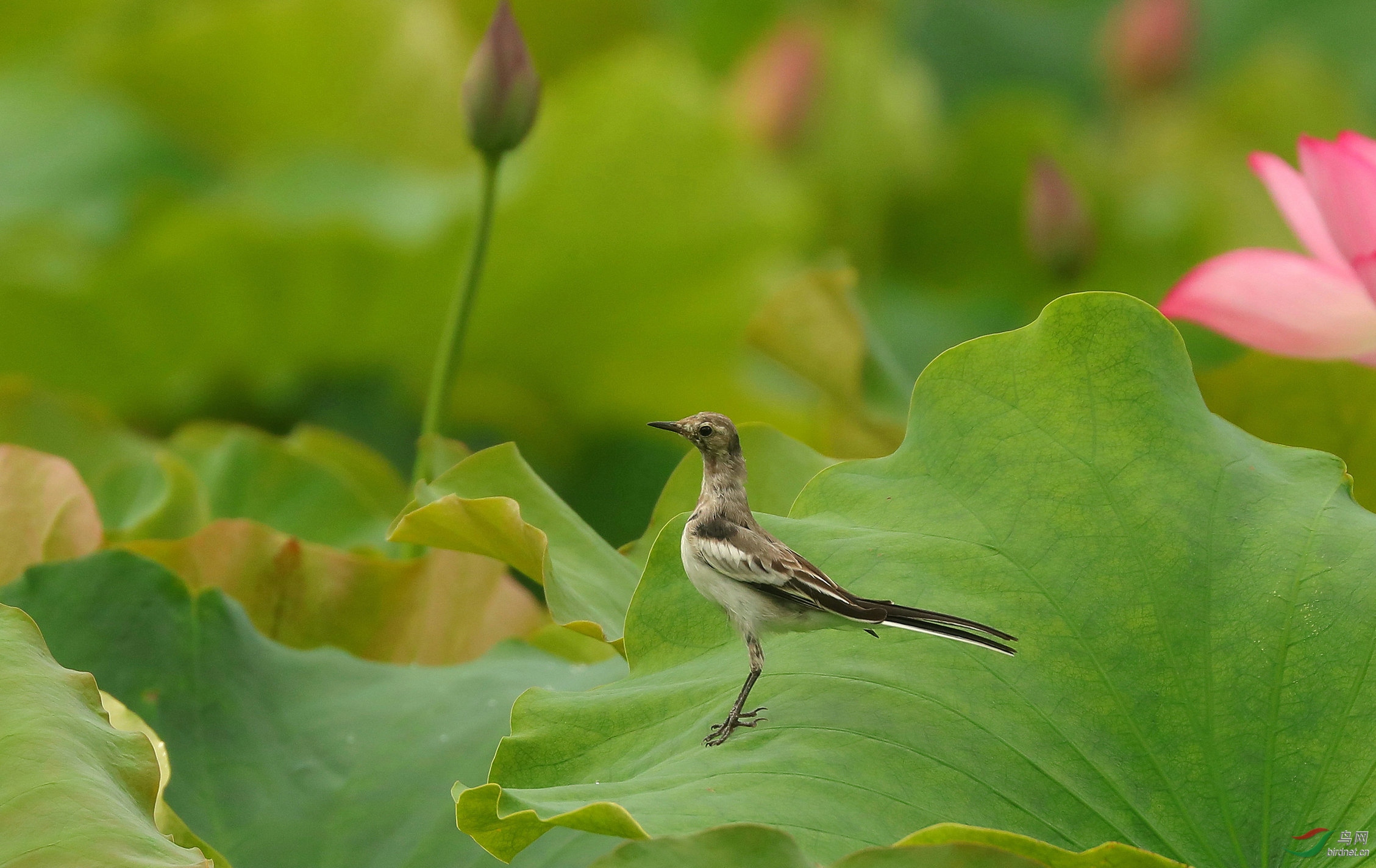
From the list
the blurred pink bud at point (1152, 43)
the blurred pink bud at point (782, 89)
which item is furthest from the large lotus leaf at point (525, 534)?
the blurred pink bud at point (1152, 43)

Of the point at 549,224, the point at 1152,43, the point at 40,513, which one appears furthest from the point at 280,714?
the point at 1152,43

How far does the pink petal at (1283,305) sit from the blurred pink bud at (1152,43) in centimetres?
156

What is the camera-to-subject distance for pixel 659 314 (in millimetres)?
1577

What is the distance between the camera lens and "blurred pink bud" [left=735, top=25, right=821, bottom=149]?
76.0 inches

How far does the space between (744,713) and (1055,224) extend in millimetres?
1021

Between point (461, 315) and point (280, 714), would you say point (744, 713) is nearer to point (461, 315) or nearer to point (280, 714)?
point (280, 714)

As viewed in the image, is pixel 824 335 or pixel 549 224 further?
pixel 549 224

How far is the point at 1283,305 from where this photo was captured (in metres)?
0.71

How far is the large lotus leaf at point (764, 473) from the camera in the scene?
0.73 metres

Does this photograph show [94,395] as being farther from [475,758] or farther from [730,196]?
[475,758]

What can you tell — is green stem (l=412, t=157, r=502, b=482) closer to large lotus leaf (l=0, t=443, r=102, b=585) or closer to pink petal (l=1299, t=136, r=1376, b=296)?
large lotus leaf (l=0, t=443, r=102, b=585)

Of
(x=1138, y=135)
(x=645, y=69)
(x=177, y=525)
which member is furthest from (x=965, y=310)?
(x=177, y=525)

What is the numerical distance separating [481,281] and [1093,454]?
3.15 ft

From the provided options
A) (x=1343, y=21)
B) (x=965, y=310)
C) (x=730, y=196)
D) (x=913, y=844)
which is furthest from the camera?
(x=1343, y=21)
